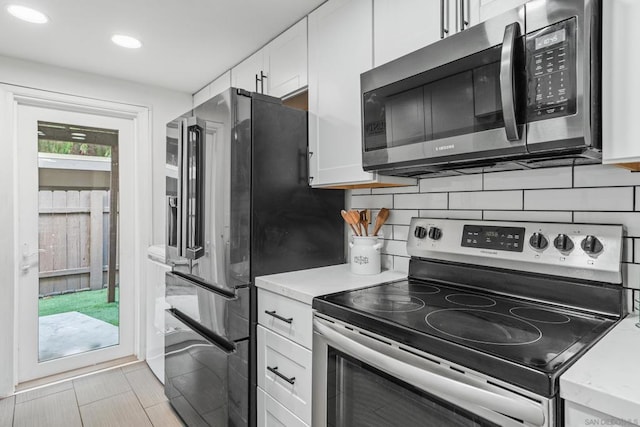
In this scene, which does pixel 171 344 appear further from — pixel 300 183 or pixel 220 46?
pixel 220 46

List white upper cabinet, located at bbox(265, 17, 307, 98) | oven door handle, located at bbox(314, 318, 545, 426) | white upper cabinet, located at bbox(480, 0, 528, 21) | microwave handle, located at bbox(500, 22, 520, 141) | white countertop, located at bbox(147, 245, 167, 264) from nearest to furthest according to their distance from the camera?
oven door handle, located at bbox(314, 318, 545, 426)
microwave handle, located at bbox(500, 22, 520, 141)
white upper cabinet, located at bbox(480, 0, 528, 21)
white upper cabinet, located at bbox(265, 17, 307, 98)
white countertop, located at bbox(147, 245, 167, 264)

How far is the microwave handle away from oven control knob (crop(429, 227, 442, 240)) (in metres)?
0.62

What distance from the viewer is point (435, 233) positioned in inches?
62.1

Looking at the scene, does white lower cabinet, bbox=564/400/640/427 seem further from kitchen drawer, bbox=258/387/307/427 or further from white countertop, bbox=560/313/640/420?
kitchen drawer, bbox=258/387/307/427

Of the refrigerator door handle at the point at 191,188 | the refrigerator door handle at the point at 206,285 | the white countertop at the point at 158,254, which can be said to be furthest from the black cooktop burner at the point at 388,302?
the white countertop at the point at 158,254

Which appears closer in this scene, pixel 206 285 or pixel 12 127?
pixel 206 285

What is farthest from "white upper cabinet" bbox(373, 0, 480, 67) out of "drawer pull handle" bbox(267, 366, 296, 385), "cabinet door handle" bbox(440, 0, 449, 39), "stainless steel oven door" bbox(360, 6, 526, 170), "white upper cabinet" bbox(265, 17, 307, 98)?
"drawer pull handle" bbox(267, 366, 296, 385)

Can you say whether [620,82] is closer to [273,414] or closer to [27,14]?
[273,414]

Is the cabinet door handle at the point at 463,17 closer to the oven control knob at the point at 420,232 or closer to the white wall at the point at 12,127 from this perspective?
the oven control knob at the point at 420,232

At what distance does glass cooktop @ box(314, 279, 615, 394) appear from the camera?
0.81 m

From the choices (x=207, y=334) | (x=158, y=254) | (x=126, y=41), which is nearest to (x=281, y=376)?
(x=207, y=334)

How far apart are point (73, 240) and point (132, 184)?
2.01ft

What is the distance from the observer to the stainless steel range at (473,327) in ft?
2.63

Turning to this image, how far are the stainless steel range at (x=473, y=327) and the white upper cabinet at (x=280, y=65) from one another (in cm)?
111
